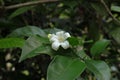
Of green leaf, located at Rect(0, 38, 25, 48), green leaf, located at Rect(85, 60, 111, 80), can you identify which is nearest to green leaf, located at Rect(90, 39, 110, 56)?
green leaf, located at Rect(85, 60, 111, 80)

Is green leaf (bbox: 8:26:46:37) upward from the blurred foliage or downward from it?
upward

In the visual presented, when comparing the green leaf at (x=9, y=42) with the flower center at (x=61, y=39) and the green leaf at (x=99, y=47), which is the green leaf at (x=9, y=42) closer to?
the flower center at (x=61, y=39)

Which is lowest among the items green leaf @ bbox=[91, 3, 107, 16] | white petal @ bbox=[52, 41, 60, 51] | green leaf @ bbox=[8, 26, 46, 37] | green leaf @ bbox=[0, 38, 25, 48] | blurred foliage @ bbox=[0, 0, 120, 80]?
blurred foliage @ bbox=[0, 0, 120, 80]

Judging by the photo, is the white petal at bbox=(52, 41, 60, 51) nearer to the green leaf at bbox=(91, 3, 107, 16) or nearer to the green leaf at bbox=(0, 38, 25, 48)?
the green leaf at bbox=(0, 38, 25, 48)

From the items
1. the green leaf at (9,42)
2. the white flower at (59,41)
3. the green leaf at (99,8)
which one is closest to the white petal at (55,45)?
the white flower at (59,41)

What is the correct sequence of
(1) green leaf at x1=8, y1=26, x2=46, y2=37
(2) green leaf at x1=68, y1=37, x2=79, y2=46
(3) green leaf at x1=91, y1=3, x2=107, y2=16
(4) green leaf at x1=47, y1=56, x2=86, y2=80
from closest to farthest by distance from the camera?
1. (4) green leaf at x1=47, y1=56, x2=86, y2=80
2. (2) green leaf at x1=68, y1=37, x2=79, y2=46
3. (1) green leaf at x1=8, y1=26, x2=46, y2=37
4. (3) green leaf at x1=91, y1=3, x2=107, y2=16

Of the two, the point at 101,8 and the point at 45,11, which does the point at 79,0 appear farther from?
the point at 45,11
